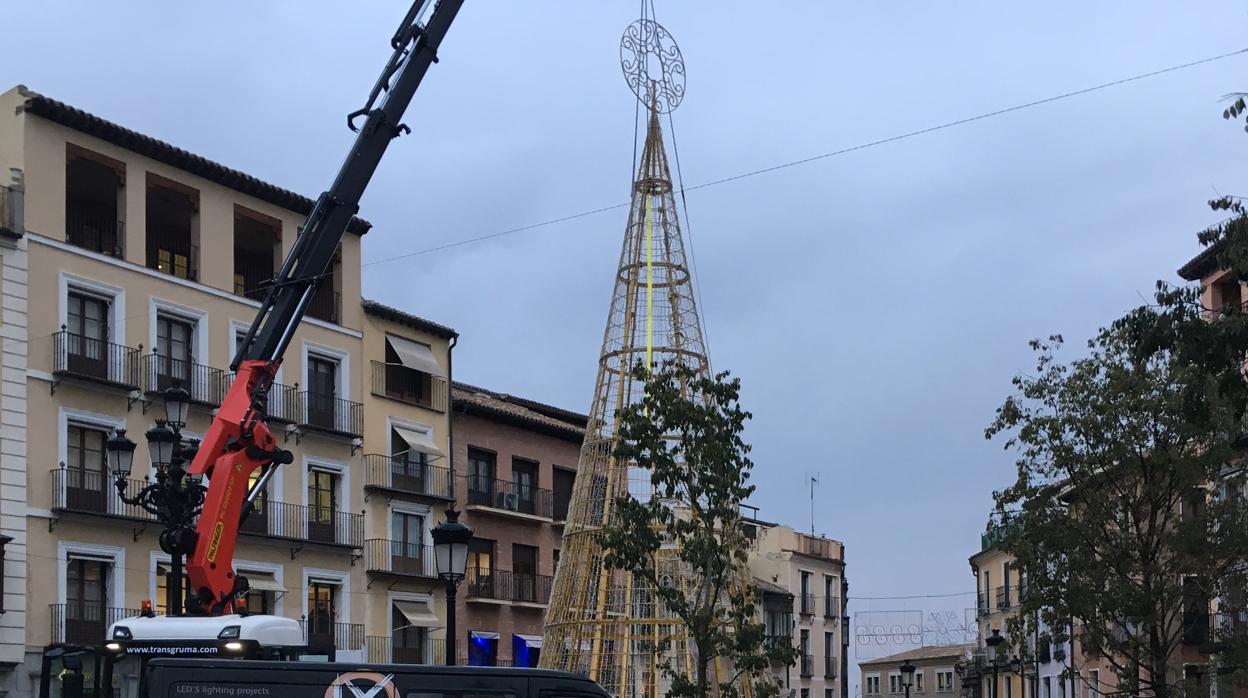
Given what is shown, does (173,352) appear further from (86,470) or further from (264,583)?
(264,583)

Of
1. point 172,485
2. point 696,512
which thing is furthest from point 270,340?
point 696,512

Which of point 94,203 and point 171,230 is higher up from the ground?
point 94,203

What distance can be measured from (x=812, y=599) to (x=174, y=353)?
42.6m

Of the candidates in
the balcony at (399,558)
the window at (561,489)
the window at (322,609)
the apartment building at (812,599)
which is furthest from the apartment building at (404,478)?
the apartment building at (812,599)

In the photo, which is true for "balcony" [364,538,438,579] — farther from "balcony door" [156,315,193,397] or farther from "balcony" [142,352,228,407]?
"balcony door" [156,315,193,397]

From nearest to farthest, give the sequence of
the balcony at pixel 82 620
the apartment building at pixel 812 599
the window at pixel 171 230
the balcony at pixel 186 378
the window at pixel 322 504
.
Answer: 1. the balcony at pixel 82 620
2. the balcony at pixel 186 378
3. the window at pixel 171 230
4. the window at pixel 322 504
5. the apartment building at pixel 812 599

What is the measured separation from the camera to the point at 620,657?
29.1m

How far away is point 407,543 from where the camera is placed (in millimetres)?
43594

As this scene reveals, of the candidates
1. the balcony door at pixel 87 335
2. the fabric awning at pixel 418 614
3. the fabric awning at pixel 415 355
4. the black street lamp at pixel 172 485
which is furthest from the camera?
the fabric awning at pixel 415 355

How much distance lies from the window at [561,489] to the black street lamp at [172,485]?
27.6 m

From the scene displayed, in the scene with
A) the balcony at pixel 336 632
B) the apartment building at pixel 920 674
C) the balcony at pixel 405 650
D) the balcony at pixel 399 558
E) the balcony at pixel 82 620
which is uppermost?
the balcony at pixel 399 558

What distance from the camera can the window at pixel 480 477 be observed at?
151ft

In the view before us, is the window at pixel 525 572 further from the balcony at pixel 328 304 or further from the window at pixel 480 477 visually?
the balcony at pixel 328 304

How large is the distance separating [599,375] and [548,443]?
19.4 m
